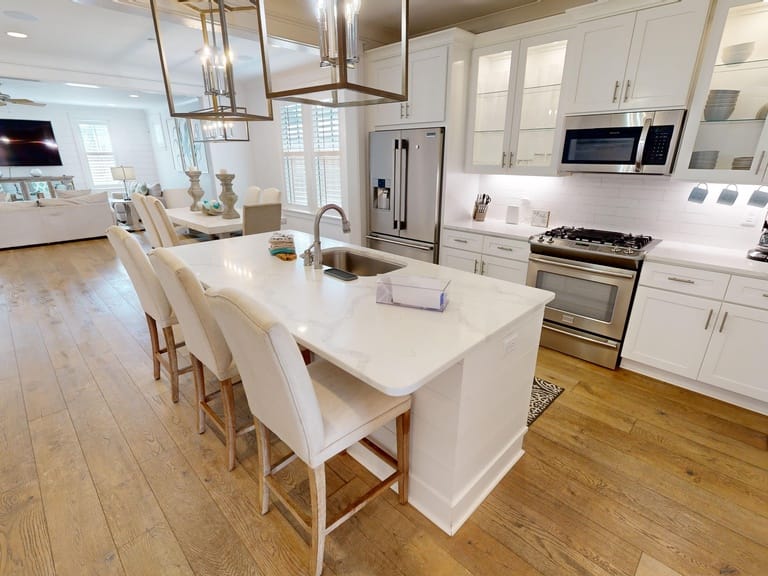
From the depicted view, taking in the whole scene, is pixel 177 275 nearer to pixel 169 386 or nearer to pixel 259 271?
pixel 259 271

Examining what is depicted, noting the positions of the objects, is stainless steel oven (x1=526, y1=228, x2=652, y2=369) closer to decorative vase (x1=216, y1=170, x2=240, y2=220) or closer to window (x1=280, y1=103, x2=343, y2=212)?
window (x1=280, y1=103, x2=343, y2=212)

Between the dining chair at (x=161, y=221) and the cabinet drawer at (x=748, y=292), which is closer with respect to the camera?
the cabinet drawer at (x=748, y=292)

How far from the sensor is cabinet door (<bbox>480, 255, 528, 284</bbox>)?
120 inches

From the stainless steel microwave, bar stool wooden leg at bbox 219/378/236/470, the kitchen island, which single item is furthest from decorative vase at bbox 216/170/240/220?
the stainless steel microwave

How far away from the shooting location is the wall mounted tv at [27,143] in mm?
8484

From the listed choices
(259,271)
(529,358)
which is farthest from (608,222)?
(259,271)

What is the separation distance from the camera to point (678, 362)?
2.43m

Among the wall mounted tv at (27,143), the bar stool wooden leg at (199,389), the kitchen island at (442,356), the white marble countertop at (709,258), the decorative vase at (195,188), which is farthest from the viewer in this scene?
the wall mounted tv at (27,143)

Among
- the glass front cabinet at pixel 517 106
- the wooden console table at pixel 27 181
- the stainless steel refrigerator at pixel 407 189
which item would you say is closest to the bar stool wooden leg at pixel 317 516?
the stainless steel refrigerator at pixel 407 189

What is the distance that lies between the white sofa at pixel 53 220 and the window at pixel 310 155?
12.5ft

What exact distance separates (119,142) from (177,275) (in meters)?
11.2

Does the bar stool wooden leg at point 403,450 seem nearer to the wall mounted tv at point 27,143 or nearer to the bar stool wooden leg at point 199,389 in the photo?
the bar stool wooden leg at point 199,389

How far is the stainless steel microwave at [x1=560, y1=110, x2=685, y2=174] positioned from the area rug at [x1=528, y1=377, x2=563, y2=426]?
1.59m

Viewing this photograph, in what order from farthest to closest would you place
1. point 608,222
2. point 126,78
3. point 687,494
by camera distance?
point 126,78 → point 608,222 → point 687,494
